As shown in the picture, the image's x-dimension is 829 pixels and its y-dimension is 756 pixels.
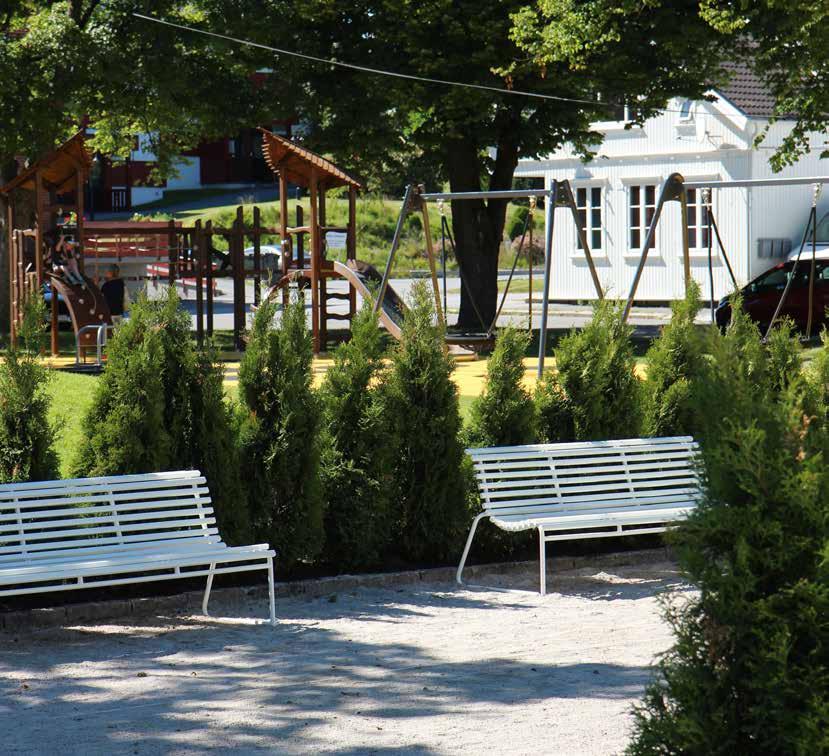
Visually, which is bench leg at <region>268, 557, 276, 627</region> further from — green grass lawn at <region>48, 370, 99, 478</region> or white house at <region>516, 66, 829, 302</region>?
white house at <region>516, 66, 829, 302</region>

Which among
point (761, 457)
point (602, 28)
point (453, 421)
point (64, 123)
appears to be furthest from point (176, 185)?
point (761, 457)

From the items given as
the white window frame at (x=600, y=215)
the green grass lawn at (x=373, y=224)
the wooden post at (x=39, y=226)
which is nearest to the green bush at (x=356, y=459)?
the wooden post at (x=39, y=226)

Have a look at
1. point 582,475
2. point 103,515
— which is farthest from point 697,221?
point 103,515

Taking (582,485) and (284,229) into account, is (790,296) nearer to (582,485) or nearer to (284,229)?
(284,229)

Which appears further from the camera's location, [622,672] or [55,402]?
[55,402]

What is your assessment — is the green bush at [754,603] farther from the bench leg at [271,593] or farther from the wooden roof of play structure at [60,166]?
the wooden roof of play structure at [60,166]

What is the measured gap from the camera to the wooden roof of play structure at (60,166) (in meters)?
19.5

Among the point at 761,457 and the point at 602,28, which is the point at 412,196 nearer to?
the point at 602,28

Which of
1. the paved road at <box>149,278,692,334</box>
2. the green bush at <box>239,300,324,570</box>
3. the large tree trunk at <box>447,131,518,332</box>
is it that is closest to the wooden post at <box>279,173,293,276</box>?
the large tree trunk at <box>447,131,518,332</box>

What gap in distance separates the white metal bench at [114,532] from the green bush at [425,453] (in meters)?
1.31

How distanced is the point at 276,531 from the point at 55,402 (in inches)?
284

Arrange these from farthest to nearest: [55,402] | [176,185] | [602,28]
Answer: [176,185], [602,28], [55,402]

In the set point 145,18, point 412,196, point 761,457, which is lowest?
point 761,457

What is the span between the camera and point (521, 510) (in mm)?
7641
